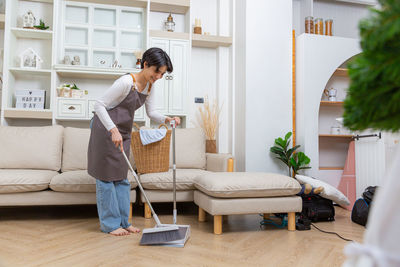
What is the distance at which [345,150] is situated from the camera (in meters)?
4.64

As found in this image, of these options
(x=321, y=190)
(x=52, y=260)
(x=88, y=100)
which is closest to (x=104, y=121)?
(x=52, y=260)

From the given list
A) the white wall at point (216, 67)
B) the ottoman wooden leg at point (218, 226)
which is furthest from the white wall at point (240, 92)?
the ottoman wooden leg at point (218, 226)

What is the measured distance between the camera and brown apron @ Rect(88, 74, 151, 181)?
2396 mm

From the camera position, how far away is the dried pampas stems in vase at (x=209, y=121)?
4.14 metres

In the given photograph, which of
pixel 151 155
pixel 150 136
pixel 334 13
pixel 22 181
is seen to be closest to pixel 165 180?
pixel 151 155

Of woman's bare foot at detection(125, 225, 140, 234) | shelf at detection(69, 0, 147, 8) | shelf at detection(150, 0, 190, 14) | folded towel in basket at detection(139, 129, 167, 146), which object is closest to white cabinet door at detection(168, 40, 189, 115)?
shelf at detection(150, 0, 190, 14)

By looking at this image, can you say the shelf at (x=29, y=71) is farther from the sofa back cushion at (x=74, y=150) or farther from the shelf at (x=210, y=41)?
the shelf at (x=210, y=41)

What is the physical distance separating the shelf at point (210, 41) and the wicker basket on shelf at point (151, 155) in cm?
165

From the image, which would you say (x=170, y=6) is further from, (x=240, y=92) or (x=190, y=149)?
(x=190, y=149)

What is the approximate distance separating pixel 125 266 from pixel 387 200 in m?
1.68

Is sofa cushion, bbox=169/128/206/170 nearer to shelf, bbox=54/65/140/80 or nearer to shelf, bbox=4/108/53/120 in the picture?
shelf, bbox=54/65/140/80

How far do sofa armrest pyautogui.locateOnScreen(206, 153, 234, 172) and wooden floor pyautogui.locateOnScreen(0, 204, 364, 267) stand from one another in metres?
0.50

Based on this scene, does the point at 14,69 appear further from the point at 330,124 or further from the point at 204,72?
the point at 330,124

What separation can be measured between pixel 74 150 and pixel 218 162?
1460 millimetres
